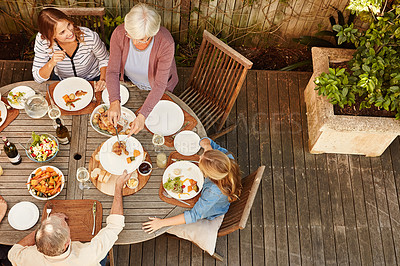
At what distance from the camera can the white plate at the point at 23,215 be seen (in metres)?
2.19

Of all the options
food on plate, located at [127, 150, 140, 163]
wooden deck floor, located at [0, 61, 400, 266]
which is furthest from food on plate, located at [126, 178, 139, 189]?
wooden deck floor, located at [0, 61, 400, 266]

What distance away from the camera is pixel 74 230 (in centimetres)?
222

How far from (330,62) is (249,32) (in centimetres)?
99

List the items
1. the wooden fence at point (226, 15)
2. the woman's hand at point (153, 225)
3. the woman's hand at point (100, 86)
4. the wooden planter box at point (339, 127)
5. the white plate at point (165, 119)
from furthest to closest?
the wooden fence at point (226, 15), the wooden planter box at point (339, 127), the woman's hand at point (100, 86), the white plate at point (165, 119), the woman's hand at point (153, 225)

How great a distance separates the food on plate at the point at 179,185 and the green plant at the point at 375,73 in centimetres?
127

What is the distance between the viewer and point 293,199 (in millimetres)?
3314

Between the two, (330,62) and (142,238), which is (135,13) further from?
(330,62)

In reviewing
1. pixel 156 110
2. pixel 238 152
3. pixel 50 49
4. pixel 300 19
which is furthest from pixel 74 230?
pixel 300 19

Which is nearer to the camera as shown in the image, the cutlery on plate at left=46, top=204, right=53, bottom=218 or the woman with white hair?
the cutlery on plate at left=46, top=204, right=53, bottom=218

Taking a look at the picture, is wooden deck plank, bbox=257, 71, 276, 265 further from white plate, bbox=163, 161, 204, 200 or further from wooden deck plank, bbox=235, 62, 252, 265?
white plate, bbox=163, 161, 204, 200

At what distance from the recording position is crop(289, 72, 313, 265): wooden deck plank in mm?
3146

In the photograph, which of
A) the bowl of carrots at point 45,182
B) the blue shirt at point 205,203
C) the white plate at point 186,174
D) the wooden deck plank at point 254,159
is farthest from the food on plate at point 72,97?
the wooden deck plank at point 254,159

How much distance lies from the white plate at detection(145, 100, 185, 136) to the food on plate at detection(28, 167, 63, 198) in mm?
713

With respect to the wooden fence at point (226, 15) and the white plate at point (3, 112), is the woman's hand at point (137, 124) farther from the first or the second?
the wooden fence at point (226, 15)
